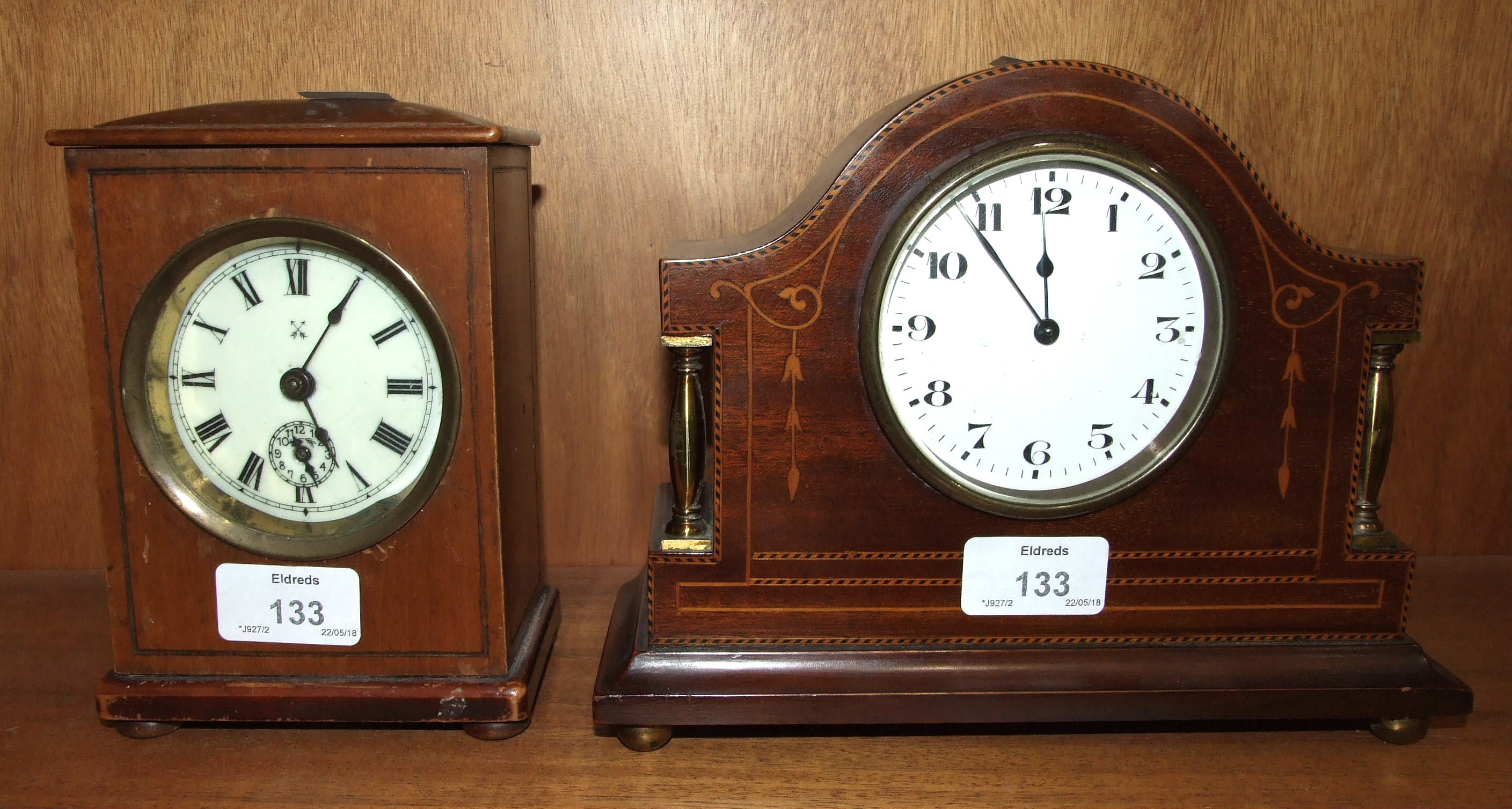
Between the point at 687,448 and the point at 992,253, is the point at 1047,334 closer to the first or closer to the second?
the point at 992,253

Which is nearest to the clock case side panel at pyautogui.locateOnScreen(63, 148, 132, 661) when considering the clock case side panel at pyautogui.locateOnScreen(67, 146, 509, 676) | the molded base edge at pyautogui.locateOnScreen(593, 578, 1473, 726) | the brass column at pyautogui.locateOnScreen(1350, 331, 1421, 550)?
the clock case side panel at pyautogui.locateOnScreen(67, 146, 509, 676)

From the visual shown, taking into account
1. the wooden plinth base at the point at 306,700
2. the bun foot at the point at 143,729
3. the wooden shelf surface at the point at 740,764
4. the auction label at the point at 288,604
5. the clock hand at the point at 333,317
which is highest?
the clock hand at the point at 333,317

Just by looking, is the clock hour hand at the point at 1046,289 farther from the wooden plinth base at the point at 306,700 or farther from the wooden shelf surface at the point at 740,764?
the wooden plinth base at the point at 306,700

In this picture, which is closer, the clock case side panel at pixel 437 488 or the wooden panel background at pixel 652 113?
the clock case side panel at pixel 437 488

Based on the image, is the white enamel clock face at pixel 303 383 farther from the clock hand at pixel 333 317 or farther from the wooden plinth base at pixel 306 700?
the wooden plinth base at pixel 306 700

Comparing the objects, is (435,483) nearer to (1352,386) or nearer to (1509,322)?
(1352,386)

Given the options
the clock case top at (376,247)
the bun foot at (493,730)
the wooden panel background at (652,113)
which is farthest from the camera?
the wooden panel background at (652,113)

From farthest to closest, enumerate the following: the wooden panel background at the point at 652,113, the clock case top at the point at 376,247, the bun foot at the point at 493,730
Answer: the wooden panel background at the point at 652,113, the bun foot at the point at 493,730, the clock case top at the point at 376,247

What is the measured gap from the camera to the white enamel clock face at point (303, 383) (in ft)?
3.18

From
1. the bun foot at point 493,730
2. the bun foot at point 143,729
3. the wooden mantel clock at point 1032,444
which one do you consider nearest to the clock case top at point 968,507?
the wooden mantel clock at point 1032,444

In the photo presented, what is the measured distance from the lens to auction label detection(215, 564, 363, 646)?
1014mm

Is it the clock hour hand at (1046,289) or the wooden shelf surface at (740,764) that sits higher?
the clock hour hand at (1046,289)

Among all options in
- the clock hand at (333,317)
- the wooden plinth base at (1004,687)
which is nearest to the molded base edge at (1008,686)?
the wooden plinth base at (1004,687)

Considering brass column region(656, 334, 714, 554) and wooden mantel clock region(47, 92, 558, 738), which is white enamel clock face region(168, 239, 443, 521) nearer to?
wooden mantel clock region(47, 92, 558, 738)
